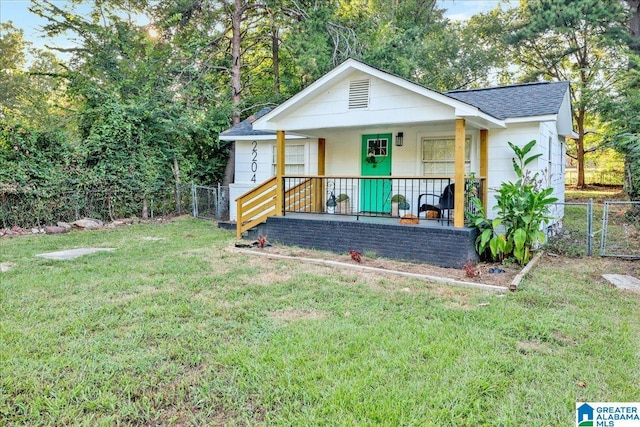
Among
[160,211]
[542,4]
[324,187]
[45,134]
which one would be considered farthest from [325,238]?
[542,4]

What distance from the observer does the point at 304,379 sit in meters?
2.86

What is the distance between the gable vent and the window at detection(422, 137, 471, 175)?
2.17 meters

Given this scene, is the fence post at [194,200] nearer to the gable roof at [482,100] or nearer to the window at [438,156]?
the gable roof at [482,100]

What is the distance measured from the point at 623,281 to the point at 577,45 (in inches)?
838

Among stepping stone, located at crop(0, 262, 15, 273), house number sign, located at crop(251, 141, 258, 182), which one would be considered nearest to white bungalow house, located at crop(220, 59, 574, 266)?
house number sign, located at crop(251, 141, 258, 182)

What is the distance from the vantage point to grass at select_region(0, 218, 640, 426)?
8.38ft

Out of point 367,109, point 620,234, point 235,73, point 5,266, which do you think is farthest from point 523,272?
point 235,73

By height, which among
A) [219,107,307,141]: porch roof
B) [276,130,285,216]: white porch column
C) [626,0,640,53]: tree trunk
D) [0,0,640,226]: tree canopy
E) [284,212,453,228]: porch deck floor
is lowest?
[284,212,453,228]: porch deck floor

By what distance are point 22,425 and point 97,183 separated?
10.1 meters

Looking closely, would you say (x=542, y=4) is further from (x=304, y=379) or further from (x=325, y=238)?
(x=304, y=379)

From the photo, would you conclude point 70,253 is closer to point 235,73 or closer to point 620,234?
point 235,73

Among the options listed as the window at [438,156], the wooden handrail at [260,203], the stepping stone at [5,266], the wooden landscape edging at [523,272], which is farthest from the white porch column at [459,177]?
the stepping stone at [5,266]

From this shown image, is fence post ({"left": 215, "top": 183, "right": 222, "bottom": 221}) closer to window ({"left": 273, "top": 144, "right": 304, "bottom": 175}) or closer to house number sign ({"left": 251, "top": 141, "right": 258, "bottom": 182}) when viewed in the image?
house number sign ({"left": 251, "top": 141, "right": 258, "bottom": 182})

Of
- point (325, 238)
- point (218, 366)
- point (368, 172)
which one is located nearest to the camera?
point (218, 366)
